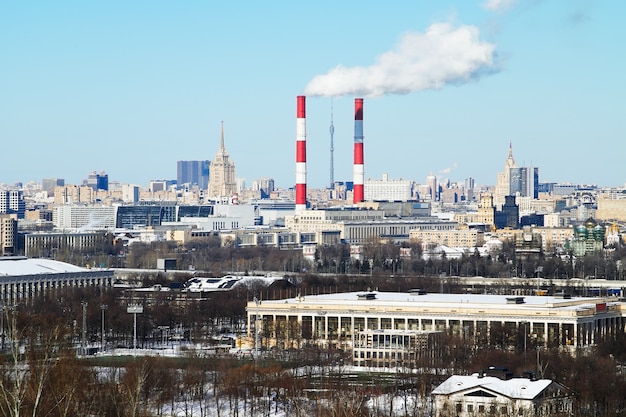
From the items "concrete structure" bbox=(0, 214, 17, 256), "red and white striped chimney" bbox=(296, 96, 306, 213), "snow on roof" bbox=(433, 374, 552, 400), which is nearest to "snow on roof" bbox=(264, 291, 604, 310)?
"snow on roof" bbox=(433, 374, 552, 400)

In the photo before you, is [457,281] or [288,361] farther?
[457,281]

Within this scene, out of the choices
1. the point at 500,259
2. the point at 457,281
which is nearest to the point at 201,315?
the point at 457,281

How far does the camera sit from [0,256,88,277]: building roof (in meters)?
69.7

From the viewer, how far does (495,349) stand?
155ft

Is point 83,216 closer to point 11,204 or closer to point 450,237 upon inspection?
point 11,204

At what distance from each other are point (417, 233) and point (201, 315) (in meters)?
69.3

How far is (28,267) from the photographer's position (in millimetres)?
71188

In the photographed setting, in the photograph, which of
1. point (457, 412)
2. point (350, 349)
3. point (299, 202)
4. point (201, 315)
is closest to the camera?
point (457, 412)

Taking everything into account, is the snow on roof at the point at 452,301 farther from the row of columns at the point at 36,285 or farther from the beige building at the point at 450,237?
the beige building at the point at 450,237

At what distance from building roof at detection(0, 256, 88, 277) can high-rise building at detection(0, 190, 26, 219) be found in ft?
320

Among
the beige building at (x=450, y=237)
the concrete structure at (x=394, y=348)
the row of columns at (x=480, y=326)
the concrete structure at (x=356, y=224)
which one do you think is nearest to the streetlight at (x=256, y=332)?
the row of columns at (x=480, y=326)

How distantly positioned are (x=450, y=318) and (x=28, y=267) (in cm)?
2363

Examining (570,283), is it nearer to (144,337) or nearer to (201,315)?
(201,315)

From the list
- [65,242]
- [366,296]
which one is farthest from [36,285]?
[65,242]
